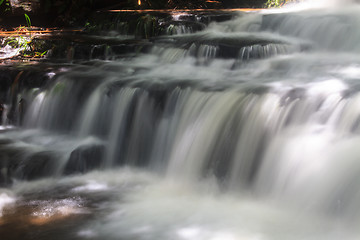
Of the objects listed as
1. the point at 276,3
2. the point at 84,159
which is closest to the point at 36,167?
the point at 84,159

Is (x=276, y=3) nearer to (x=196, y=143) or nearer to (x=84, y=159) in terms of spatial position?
(x=196, y=143)

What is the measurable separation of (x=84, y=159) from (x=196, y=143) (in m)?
1.26

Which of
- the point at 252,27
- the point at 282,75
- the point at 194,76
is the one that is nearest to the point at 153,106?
the point at 194,76

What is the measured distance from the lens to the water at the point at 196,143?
3.58 meters

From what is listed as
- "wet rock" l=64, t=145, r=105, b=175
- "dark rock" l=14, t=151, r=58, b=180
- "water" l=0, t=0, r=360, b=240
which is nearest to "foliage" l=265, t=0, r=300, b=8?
"water" l=0, t=0, r=360, b=240

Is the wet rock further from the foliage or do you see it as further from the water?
the foliage

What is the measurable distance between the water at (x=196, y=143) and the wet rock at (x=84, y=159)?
0.01 metres

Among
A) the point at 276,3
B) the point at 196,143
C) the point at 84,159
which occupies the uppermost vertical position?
the point at 276,3

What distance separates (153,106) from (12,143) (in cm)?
185

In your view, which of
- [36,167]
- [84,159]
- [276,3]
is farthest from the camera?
[276,3]

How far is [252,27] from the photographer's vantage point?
7777 millimetres

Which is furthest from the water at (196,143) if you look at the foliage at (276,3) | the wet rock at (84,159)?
the foliage at (276,3)

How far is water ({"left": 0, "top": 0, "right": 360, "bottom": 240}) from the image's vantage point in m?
3.58

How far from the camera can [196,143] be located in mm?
4668
